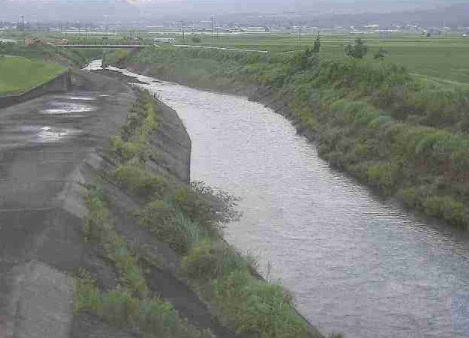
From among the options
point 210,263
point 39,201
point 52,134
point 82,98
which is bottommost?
point 82,98

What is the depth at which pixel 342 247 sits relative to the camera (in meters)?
21.2

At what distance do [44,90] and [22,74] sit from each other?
13.0 feet

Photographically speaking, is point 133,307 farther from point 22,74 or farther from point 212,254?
point 22,74

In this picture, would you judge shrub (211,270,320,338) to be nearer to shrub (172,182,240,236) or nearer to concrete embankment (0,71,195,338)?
concrete embankment (0,71,195,338)

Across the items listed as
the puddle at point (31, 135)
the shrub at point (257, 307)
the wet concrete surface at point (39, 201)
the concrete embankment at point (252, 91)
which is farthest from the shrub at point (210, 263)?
the concrete embankment at point (252, 91)

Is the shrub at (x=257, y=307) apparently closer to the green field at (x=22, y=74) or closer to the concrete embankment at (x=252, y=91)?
the concrete embankment at (x=252, y=91)

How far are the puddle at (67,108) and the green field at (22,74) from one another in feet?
12.7

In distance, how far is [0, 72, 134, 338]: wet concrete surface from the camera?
12.2 m

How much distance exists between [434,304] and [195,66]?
227 feet

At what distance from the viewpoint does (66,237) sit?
16234mm

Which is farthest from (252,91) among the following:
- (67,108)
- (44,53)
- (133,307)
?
(133,307)

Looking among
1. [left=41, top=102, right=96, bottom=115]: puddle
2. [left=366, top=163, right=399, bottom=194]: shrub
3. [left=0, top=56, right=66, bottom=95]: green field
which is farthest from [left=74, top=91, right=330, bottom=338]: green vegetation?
[left=0, top=56, right=66, bottom=95]: green field

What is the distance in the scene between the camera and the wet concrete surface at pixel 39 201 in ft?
40.2

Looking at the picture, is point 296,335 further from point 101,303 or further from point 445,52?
point 445,52
